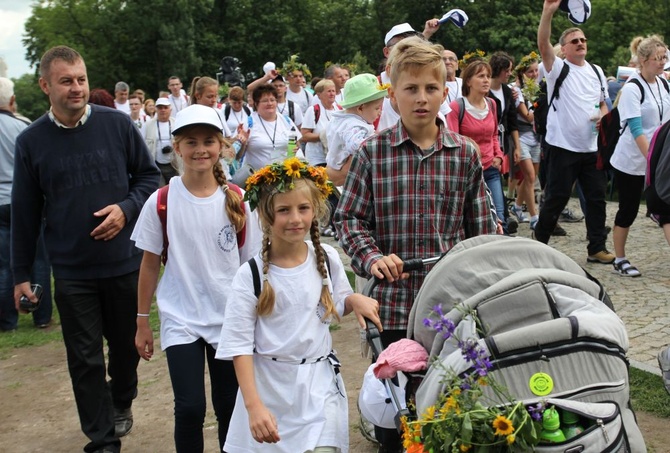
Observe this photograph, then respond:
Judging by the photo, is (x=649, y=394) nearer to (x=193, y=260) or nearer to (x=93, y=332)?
(x=193, y=260)

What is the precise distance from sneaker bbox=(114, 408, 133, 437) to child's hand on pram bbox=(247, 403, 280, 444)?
2.63 meters

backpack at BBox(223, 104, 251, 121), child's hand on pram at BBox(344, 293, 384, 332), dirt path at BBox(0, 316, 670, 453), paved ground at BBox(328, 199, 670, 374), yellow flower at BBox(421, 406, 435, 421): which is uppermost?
backpack at BBox(223, 104, 251, 121)

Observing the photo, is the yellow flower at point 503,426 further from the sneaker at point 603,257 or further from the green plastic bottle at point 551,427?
the sneaker at point 603,257

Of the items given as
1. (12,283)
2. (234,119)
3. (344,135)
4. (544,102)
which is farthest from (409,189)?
→ (234,119)

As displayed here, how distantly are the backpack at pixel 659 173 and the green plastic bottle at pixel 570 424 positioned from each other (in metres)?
3.37

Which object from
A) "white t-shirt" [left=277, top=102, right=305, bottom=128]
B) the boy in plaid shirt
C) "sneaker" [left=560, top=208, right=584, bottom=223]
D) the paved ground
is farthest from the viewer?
"white t-shirt" [left=277, top=102, right=305, bottom=128]

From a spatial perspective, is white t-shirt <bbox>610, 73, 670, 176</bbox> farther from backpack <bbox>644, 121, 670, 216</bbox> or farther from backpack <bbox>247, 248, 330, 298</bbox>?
backpack <bbox>247, 248, 330, 298</bbox>

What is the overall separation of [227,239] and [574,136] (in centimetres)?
575

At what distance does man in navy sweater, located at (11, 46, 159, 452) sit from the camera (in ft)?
17.2

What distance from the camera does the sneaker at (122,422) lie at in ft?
19.4

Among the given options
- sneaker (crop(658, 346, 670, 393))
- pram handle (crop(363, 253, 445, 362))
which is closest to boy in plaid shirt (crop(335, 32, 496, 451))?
pram handle (crop(363, 253, 445, 362))

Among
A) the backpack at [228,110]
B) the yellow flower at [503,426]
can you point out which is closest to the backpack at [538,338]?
the yellow flower at [503,426]

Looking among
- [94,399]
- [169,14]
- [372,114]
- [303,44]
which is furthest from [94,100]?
[303,44]

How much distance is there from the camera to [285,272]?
3885 mm
